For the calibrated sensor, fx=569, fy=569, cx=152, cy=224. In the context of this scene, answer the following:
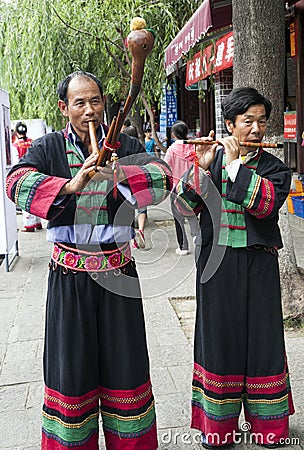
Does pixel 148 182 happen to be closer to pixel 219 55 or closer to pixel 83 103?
pixel 83 103

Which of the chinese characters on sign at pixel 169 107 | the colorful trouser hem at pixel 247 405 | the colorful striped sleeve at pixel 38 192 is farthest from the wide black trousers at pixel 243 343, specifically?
the chinese characters on sign at pixel 169 107

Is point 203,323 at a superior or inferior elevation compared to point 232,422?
superior

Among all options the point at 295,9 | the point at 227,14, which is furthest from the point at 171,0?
the point at 227,14

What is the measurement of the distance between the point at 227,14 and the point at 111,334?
15.3 feet

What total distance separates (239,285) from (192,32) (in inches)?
156

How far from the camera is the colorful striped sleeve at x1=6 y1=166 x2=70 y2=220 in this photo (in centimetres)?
226

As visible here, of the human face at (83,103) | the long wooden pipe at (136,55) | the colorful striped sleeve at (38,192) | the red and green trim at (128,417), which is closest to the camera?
the long wooden pipe at (136,55)

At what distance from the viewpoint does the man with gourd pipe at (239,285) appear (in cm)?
266

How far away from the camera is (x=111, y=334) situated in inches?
96.2

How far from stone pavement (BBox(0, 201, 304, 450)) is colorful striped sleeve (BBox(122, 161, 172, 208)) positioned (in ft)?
1.06

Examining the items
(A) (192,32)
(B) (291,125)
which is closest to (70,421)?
(A) (192,32)

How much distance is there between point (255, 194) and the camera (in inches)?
100

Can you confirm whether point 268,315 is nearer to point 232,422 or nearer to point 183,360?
point 232,422

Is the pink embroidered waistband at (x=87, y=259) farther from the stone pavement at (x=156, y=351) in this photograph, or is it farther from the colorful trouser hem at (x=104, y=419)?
the colorful trouser hem at (x=104, y=419)
